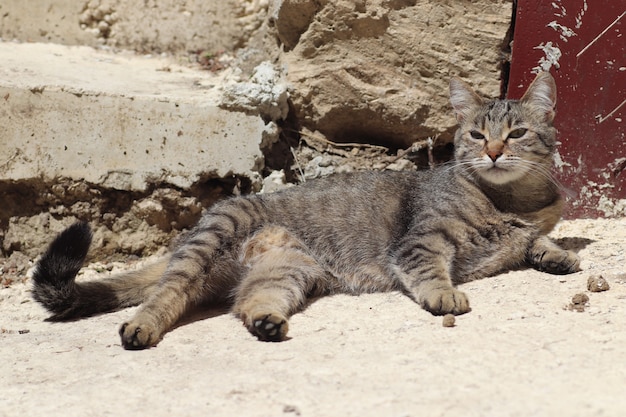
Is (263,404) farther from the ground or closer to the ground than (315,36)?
closer to the ground

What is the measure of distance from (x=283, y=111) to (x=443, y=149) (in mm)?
1258

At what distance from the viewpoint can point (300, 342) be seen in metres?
3.54

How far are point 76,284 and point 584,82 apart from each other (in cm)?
354

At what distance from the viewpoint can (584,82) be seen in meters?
4.96

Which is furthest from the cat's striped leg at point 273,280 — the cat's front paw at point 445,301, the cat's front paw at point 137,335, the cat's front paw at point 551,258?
the cat's front paw at point 551,258

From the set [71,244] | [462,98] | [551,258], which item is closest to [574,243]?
[551,258]

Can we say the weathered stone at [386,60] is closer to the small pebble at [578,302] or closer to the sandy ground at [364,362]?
the sandy ground at [364,362]

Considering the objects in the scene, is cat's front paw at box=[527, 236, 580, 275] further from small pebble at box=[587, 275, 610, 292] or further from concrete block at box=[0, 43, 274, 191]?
concrete block at box=[0, 43, 274, 191]

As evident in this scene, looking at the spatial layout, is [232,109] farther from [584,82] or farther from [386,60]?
[584,82]

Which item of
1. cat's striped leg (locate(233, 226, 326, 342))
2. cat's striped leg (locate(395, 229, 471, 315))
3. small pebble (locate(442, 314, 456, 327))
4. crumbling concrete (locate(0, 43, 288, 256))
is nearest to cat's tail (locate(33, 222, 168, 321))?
cat's striped leg (locate(233, 226, 326, 342))

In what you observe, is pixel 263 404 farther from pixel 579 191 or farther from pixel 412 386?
pixel 579 191

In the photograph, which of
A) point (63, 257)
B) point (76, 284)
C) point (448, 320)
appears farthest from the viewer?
point (76, 284)

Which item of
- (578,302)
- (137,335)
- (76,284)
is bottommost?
(76,284)

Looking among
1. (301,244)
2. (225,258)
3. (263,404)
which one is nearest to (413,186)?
(301,244)
